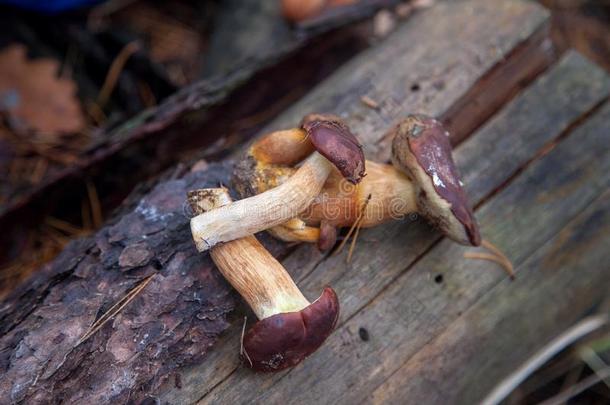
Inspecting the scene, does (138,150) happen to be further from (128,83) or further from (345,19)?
(345,19)

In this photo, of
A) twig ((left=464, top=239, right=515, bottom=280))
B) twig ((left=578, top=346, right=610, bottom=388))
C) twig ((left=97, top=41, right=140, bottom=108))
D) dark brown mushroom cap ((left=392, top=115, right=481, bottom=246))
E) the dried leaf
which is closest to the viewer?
dark brown mushroom cap ((left=392, top=115, right=481, bottom=246))

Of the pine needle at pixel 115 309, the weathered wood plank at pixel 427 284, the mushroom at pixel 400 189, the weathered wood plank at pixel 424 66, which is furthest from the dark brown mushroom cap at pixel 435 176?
the pine needle at pixel 115 309

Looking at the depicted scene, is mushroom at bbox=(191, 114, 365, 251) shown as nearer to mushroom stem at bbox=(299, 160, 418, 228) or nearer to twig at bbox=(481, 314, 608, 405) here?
mushroom stem at bbox=(299, 160, 418, 228)

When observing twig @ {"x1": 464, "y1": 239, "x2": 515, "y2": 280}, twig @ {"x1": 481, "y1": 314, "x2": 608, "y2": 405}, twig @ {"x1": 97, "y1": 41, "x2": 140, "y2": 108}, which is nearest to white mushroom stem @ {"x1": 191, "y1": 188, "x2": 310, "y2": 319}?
twig @ {"x1": 464, "y1": 239, "x2": 515, "y2": 280}

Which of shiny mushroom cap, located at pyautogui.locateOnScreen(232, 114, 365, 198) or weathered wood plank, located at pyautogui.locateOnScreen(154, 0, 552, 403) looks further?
weathered wood plank, located at pyautogui.locateOnScreen(154, 0, 552, 403)

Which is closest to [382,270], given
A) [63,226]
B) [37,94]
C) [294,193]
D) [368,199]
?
[368,199]

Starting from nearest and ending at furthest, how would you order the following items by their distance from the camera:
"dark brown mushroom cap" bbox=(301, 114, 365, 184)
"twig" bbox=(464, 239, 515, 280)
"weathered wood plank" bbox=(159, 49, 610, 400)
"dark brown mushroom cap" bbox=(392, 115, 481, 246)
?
"dark brown mushroom cap" bbox=(301, 114, 365, 184) → "dark brown mushroom cap" bbox=(392, 115, 481, 246) → "weathered wood plank" bbox=(159, 49, 610, 400) → "twig" bbox=(464, 239, 515, 280)

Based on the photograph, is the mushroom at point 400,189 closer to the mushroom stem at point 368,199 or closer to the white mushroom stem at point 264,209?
the mushroom stem at point 368,199

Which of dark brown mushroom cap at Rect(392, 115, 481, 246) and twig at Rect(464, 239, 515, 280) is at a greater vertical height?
dark brown mushroom cap at Rect(392, 115, 481, 246)
